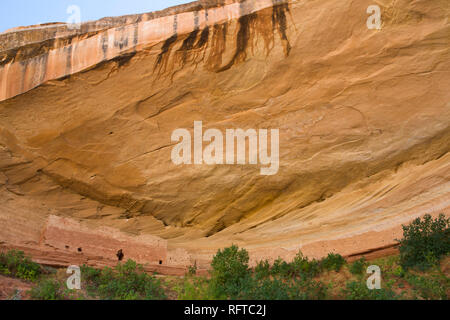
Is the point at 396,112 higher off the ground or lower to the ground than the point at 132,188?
higher

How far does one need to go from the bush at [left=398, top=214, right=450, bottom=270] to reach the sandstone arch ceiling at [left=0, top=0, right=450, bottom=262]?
82 centimetres

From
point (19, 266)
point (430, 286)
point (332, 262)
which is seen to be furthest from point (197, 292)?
point (430, 286)

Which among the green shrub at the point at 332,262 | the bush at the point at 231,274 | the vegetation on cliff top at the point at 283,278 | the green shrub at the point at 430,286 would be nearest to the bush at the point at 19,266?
the vegetation on cliff top at the point at 283,278

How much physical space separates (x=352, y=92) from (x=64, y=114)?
20.6 ft

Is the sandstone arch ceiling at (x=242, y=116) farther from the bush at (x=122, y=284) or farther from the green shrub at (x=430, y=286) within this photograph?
the bush at (x=122, y=284)

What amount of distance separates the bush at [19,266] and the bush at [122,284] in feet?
2.69

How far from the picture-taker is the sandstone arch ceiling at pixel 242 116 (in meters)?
8.75

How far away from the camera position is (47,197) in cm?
991

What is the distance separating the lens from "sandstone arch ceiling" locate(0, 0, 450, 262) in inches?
344

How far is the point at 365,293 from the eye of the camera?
6.34m

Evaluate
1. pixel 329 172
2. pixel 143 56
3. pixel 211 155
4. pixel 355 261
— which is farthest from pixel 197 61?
pixel 355 261

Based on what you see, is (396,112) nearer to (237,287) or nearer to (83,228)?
(237,287)

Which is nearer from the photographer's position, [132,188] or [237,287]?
[237,287]

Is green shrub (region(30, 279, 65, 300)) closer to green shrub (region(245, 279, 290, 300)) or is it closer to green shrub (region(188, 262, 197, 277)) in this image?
green shrub (region(188, 262, 197, 277))
